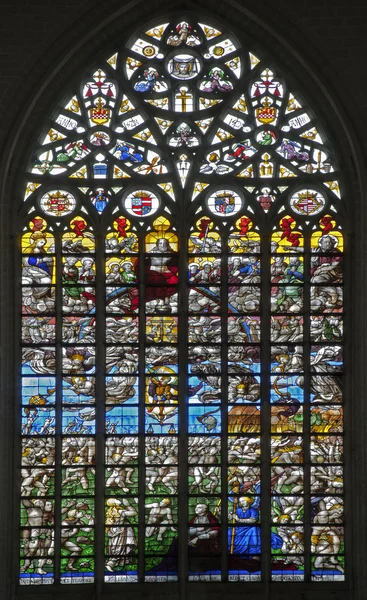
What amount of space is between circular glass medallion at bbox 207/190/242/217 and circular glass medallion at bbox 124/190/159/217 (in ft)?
2.24

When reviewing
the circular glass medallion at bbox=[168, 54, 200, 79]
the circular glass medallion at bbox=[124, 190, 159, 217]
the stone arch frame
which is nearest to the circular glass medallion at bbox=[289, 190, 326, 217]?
the stone arch frame

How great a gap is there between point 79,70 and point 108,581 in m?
6.23

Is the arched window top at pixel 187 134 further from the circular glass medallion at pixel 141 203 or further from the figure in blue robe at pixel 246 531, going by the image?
the figure in blue robe at pixel 246 531

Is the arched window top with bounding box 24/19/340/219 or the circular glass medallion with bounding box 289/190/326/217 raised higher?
the arched window top with bounding box 24/19/340/219

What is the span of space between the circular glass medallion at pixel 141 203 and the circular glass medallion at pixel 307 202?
5.56 feet

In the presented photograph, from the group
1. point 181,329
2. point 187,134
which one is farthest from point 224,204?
point 181,329

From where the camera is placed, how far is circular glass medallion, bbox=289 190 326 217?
1573 cm

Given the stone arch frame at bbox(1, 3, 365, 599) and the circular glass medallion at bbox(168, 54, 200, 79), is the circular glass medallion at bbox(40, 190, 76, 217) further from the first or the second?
the circular glass medallion at bbox(168, 54, 200, 79)

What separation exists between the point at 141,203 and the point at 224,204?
3.36 ft

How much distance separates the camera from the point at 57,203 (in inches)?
620
